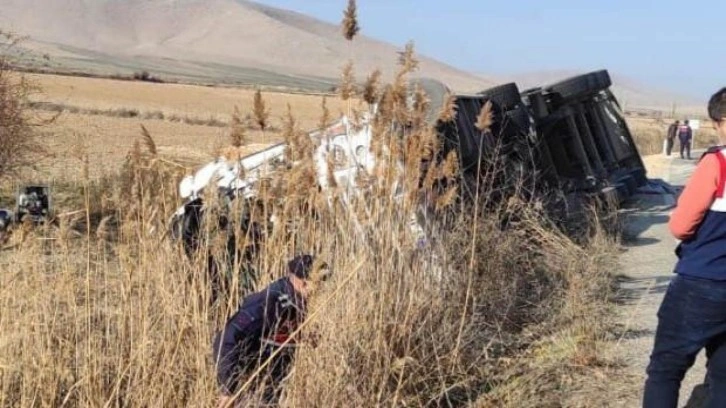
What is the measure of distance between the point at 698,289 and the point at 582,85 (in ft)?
35.1

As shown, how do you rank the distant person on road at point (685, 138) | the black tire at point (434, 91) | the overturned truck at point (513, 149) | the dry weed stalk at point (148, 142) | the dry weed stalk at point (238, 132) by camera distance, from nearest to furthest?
the dry weed stalk at point (148, 142) < the dry weed stalk at point (238, 132) < the overturned truck at point (513, 149) < the black tire at point (434, 91) < the distant person on road at point (685, 138)

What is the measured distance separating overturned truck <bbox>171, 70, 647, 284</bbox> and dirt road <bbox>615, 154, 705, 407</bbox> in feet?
1.69

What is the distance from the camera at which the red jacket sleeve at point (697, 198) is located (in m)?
4.41

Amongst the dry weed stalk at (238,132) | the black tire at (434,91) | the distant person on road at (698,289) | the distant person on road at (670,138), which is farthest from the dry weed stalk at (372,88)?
the distant person on road at (670,138)

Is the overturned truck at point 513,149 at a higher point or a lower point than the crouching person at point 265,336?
higher

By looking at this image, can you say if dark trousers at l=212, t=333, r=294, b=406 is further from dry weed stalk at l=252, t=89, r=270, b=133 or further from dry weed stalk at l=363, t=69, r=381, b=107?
dry weed stalk at l=363, t=69, r=381, b=107

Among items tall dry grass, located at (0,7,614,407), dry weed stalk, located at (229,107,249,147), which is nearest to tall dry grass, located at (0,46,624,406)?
tall dry grass, located at (0,7,614,407)

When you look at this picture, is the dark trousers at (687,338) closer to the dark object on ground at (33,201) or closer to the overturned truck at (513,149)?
the overturned truck at (513,149)

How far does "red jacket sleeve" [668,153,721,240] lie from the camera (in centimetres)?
441

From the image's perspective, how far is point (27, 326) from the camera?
4.69 meters

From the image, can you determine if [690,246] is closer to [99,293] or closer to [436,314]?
[436,314]

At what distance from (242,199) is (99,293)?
0.92 meters

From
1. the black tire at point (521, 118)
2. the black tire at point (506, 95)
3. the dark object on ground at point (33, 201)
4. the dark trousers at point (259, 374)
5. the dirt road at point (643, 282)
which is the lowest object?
the dirt road at point (643, 282)

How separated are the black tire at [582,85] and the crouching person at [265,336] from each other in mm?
9893
